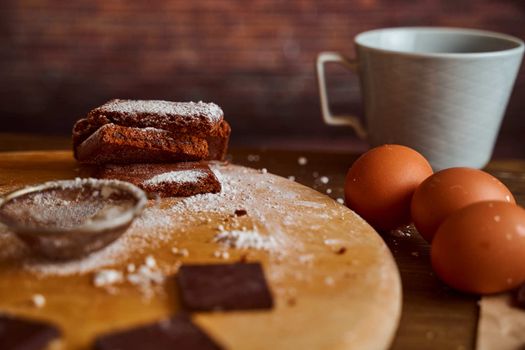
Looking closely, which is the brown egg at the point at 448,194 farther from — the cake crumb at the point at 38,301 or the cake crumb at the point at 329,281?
the cake crumb at the point at 38,301

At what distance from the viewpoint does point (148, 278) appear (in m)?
0.94

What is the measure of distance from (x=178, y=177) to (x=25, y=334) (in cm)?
57

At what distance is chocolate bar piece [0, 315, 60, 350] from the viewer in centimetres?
73

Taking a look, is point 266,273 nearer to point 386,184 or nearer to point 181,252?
point 181,252

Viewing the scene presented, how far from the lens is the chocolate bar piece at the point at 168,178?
4.18ft

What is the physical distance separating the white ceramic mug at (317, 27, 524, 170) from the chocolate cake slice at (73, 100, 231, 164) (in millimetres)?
439

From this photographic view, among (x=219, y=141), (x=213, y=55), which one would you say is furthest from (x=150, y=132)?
(x=213, y=55)

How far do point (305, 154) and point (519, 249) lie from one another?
0.87m

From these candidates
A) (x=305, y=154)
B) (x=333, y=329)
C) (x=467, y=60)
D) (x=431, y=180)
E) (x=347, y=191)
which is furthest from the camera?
(x=305, y=154)

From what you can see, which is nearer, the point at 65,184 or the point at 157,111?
the point at 65,184

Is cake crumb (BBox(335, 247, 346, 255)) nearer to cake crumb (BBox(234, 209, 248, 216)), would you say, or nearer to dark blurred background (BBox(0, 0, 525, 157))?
cake crumb (BBox(234, 209, 248, 216))

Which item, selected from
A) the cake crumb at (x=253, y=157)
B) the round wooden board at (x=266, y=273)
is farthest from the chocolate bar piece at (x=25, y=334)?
the cake crumb at (x=253, y=157)

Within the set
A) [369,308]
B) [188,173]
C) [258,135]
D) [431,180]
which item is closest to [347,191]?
[431,180]

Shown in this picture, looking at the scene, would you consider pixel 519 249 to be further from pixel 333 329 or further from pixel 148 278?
pixel 148 278
